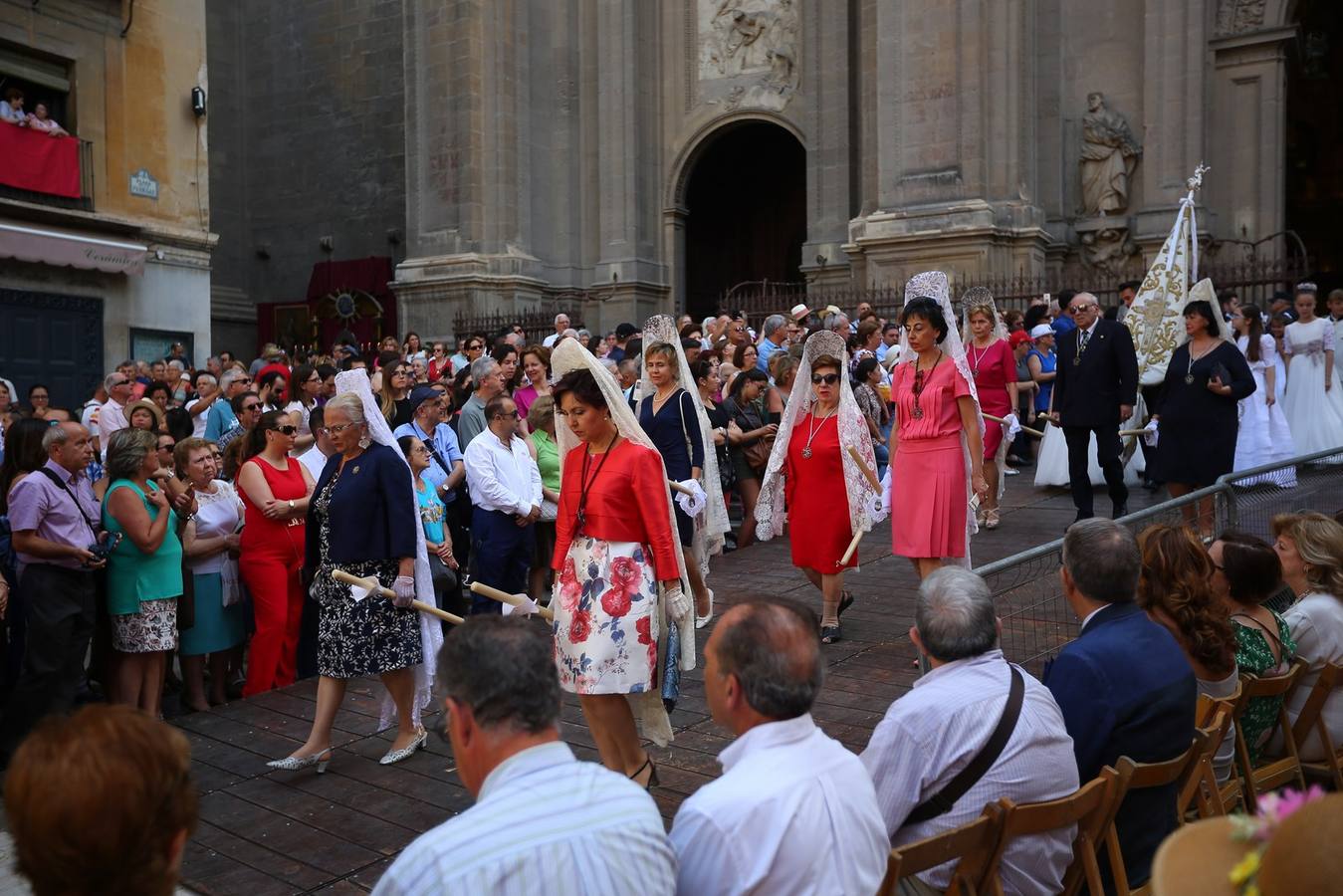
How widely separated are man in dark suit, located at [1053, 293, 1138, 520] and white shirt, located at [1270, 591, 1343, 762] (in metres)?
4.45

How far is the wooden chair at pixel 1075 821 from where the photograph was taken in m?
3.04

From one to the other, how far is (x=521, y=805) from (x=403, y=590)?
3.73 meters

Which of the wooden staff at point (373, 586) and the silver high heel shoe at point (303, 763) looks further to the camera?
the silver high heel shoe at point (303, 763)

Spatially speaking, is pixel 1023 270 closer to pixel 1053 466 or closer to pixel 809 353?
pixel 1053 466

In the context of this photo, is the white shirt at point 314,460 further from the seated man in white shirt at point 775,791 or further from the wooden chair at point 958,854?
the wooden chair at point 958,854

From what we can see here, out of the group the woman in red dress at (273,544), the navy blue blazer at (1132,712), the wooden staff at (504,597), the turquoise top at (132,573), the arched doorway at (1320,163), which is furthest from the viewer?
the arched doorway at (1320,163)

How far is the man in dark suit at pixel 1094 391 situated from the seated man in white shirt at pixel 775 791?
7.15m

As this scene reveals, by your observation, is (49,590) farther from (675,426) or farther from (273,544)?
(675,426)

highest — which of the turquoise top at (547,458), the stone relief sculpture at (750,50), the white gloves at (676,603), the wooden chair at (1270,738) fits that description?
the stone relief sculpture at (750,50)

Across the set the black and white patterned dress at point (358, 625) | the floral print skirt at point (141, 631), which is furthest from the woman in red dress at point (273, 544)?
the black and white patterned dress at point (358, 625)

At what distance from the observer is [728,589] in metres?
9.43

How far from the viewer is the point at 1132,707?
3645 millimetres

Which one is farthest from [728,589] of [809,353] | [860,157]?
[860,157]

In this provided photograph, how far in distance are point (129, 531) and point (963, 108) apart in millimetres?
15905
